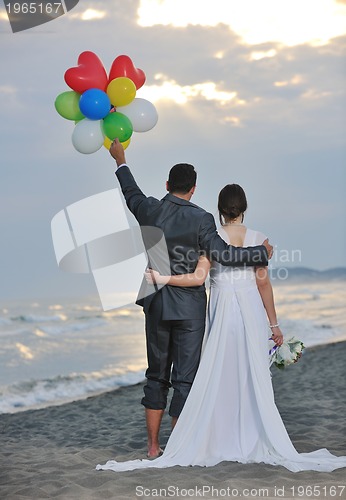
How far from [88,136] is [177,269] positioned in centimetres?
101

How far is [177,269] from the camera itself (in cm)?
425

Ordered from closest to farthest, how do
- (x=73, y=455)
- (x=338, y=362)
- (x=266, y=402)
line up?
(x=266, y=402) → (x=73, y=455) → (x=338, y=362)

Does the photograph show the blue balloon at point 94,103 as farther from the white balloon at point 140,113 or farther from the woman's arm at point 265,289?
the woman's arm at point 265,289

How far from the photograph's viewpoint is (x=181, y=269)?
424 centimetres

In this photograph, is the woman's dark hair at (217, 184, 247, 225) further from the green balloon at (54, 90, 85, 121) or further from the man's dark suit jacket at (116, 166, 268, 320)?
the green balloon at (54, 90, 85, 121)

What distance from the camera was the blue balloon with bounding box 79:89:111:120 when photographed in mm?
4426

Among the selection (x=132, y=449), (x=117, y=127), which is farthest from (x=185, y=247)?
(x=132, y=449)

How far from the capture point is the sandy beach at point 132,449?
369 centimetres

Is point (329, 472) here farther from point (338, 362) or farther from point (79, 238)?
point (338, 362)

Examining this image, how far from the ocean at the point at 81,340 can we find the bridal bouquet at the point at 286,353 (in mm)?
4894

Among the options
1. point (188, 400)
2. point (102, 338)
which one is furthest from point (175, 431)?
point (102, 338)

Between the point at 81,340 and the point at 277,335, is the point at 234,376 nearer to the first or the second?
the point at 277,335

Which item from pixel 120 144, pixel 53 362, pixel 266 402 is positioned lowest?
pixel 53 362

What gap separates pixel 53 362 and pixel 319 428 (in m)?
7.85
